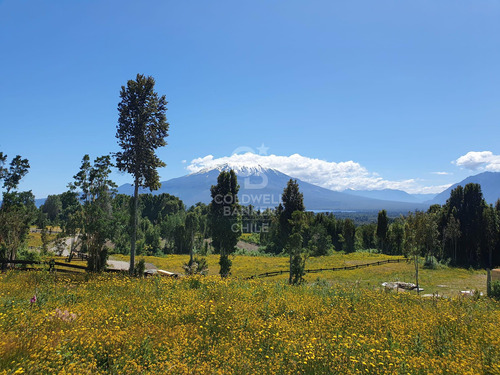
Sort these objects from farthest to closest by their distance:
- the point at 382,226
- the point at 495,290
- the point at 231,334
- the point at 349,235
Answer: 1. the point at 349,235
2. the point at 382,226
3. the point at 495,290
4. the point at 231,334

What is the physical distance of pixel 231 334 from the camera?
286 inches

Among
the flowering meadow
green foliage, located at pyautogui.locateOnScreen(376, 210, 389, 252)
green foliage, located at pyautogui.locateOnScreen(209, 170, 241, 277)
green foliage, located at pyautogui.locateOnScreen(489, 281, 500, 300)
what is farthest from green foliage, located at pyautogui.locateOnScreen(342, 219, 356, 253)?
the flowering meadow

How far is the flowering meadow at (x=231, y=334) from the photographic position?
545cm

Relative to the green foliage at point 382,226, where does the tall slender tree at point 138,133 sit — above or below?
above

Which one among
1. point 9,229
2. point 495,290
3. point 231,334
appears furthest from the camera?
point 9,229

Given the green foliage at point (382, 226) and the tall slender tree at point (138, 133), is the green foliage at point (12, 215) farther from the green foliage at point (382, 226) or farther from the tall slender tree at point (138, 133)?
the green foliage at point (382, 226)

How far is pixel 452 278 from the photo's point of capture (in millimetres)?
32625

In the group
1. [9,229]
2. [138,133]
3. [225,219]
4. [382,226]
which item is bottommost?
[382,226]

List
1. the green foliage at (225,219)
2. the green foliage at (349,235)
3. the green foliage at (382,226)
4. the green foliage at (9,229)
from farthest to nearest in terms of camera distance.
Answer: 1. the green foliage at (349,235)
2. the green foliage at (382,226)
3. the green foliage at (225,219)
4. the green foliage at (9,229)

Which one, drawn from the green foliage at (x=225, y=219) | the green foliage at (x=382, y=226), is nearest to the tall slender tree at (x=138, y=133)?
the green foliage at (x=225, y=219)

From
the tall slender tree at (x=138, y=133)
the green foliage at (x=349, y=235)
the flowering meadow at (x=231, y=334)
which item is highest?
the tall slender tree at (x=138, y=133)

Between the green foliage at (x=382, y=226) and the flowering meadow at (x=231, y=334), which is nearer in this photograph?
the flowering meadow at (x=231, y=334)

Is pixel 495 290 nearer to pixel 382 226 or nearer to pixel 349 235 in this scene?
pixel 382 226

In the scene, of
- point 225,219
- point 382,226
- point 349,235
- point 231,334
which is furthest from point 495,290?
point 349,235
